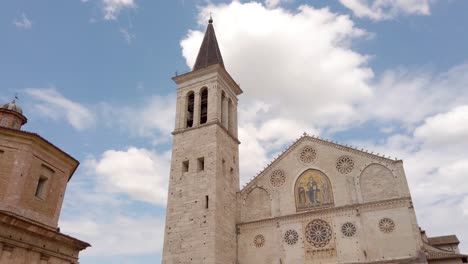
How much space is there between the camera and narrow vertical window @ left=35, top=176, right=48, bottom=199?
12.5 meters

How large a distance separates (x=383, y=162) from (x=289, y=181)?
4744mm

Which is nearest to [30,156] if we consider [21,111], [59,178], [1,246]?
[59,178]

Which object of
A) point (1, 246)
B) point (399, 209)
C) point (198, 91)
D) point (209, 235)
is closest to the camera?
point (1, 246)

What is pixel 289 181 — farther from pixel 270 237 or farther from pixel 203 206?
pixel 203 206

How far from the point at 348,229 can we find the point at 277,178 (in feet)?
15.1

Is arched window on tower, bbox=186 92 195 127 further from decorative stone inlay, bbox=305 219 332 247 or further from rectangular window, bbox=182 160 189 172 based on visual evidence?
decorative stone inlay, bbox=305 219 332 247

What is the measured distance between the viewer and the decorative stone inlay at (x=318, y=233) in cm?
1747

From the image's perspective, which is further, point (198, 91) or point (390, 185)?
point (198, 91)

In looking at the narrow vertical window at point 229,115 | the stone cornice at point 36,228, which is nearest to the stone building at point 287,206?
the narrow vertical window at point 229,115

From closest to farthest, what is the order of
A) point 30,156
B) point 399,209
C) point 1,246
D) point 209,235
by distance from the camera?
point 1,246 → point 30,156 → point 399,209 → point 209,235

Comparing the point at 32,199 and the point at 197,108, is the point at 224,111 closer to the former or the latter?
the point at 197,108

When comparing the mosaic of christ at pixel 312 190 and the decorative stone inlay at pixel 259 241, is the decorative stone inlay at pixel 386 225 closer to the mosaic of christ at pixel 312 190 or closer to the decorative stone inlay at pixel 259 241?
the mosaic of christ at pixel 312 190

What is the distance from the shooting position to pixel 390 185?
17359 mm

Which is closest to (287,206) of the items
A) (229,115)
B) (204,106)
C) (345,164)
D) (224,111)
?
(345,164)
